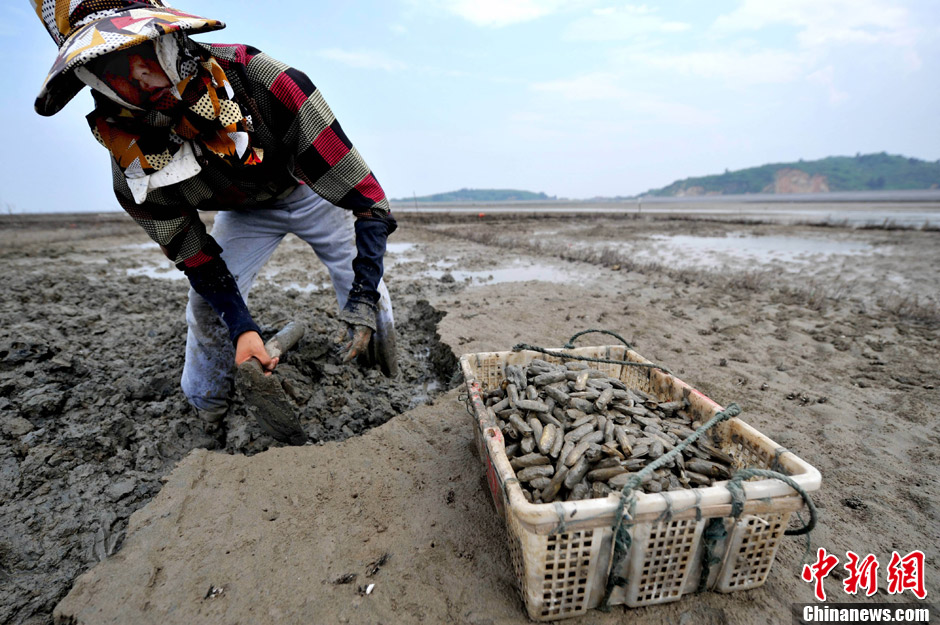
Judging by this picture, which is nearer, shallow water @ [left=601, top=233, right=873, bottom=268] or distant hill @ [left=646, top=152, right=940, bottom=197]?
shallow water @ [left=601, top=233, right=873, bottom=268]

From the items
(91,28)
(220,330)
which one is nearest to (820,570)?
(220,330)

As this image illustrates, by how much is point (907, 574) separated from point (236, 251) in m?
4.40

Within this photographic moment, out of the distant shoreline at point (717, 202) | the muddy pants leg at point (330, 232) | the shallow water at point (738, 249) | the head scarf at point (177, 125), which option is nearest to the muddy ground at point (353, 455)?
the muddy pants leg at point (330, 232)

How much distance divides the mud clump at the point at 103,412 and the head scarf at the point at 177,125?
163 cm

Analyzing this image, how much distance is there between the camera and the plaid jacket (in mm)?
2423

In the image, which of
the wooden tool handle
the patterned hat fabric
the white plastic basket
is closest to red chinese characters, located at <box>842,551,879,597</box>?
the white plastic basket

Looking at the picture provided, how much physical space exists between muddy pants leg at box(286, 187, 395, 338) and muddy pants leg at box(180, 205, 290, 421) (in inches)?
5.7

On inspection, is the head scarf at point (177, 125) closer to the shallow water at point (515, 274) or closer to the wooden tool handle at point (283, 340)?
the wooden tool handle at point (283, 340)

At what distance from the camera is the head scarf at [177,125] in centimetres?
204

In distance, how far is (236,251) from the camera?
3.25 meters

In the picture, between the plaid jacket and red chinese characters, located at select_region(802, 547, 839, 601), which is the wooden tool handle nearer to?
the plaid jacket

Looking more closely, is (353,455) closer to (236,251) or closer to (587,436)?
(587,436)

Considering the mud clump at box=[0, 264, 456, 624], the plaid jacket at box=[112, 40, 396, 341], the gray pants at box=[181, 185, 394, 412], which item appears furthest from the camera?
the gray pants at box=[181, 185, 394, 412]

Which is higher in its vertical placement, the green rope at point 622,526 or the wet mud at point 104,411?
the green rope at point 622,526
